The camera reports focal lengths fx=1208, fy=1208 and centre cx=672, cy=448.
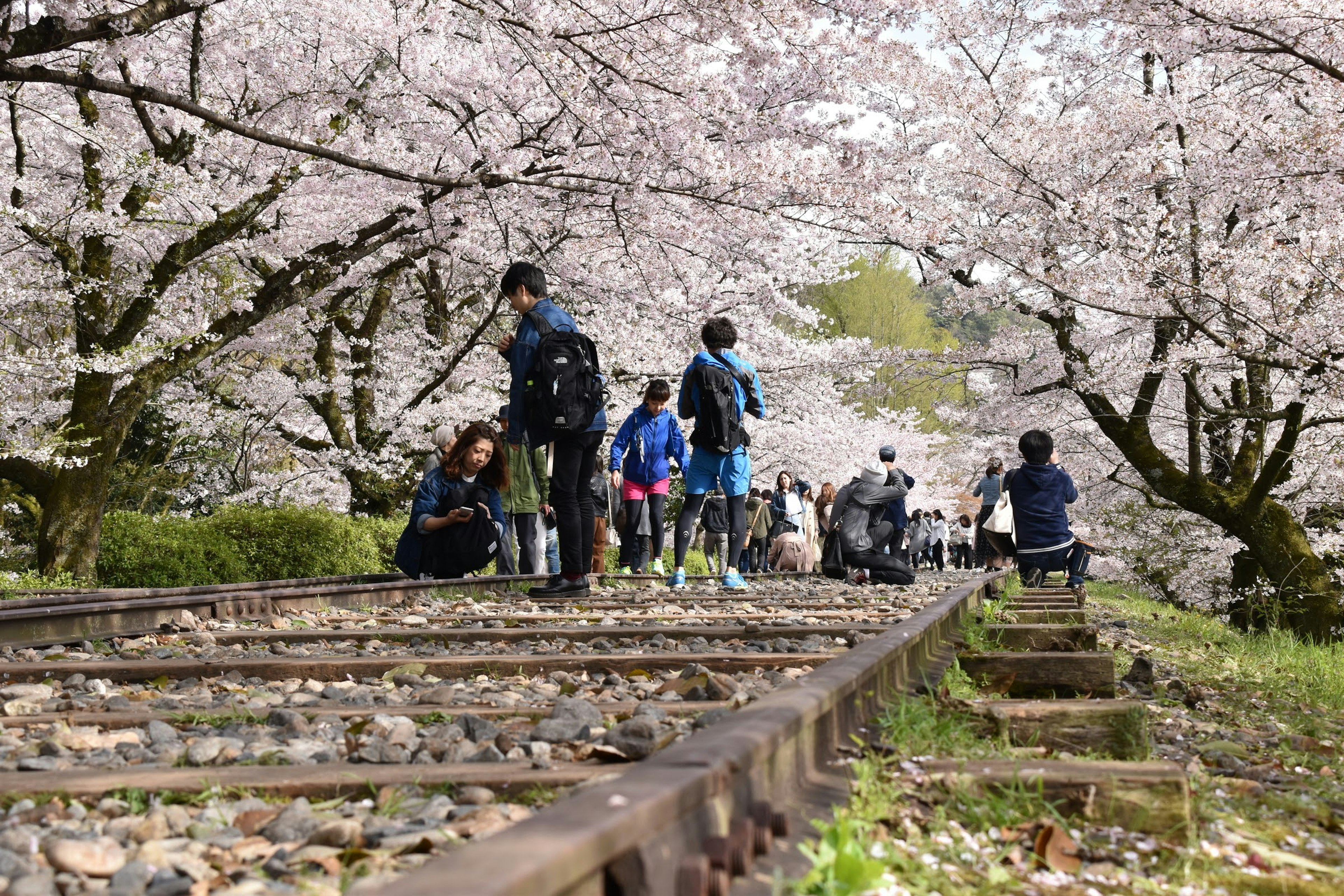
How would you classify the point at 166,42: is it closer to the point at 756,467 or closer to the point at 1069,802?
the point at 1069,802

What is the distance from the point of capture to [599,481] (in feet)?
42.3

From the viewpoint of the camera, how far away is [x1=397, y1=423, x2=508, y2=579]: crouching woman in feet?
29.0

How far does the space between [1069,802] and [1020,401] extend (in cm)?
1794

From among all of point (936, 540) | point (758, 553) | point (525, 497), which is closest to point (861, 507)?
point (525, 497)

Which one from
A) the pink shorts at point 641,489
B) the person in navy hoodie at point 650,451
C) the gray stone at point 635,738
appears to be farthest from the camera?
the pink shorts at point 641,489

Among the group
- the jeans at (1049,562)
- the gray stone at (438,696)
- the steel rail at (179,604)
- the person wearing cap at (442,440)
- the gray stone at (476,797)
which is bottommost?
the gray stone at (476,797)

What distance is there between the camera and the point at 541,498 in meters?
11.0

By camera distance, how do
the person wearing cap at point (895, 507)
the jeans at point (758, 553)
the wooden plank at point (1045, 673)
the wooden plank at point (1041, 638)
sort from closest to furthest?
1. the wooden plank at point (1045, 673)
2. the wooden plank at point (1041, 638)
3. the person wearing cap at point (895, 507)
4. the jeans at point (758, 553)

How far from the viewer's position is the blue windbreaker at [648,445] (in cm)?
1127

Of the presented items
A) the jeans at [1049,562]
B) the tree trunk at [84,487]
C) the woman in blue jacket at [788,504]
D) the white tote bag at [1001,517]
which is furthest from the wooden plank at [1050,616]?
the woman in blue jacket at [788,504]

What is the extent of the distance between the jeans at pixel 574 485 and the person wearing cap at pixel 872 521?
10.9 ft

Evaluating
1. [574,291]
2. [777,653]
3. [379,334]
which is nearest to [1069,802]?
[777,653]

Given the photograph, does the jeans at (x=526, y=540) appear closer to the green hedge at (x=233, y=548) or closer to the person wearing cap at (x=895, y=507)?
the green hedge at (x=233, y=548)

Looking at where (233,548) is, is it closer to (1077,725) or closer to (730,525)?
(730,525)
